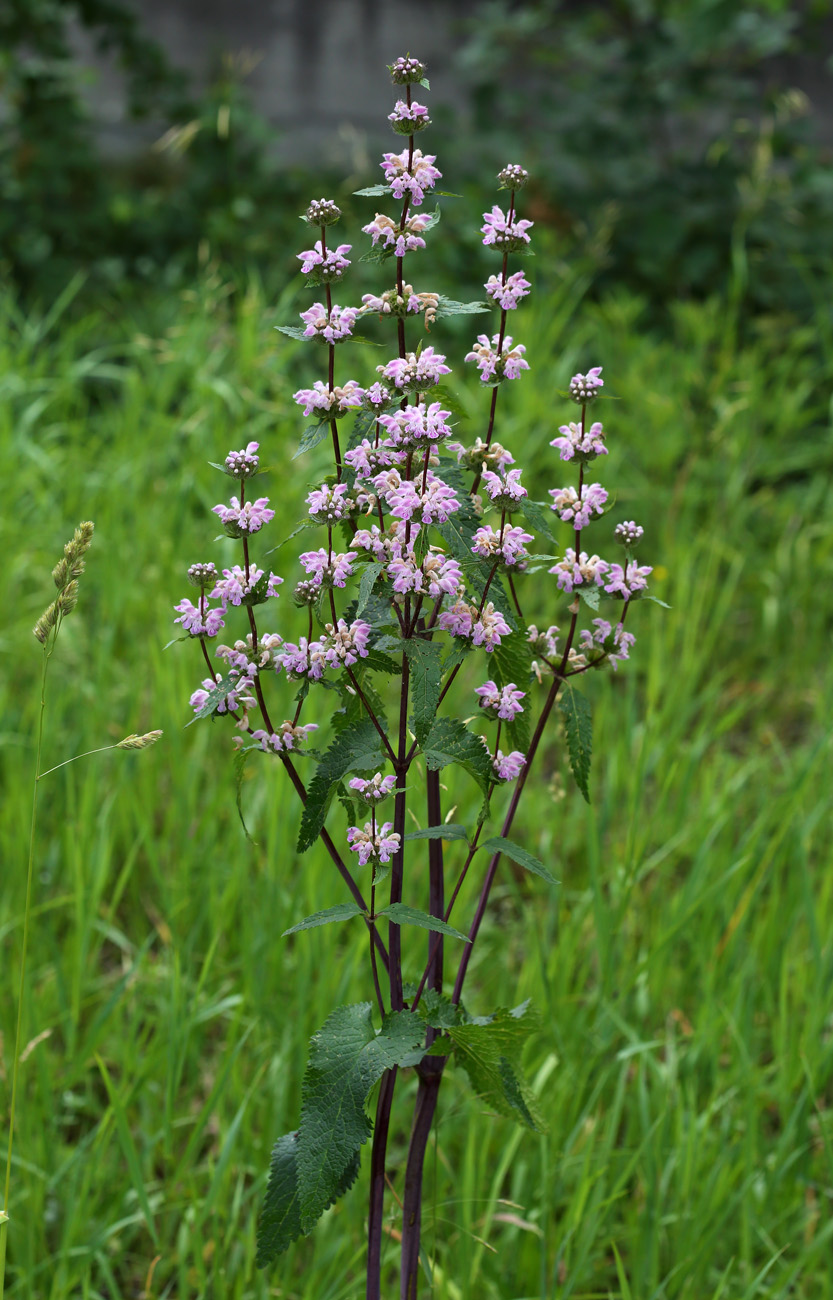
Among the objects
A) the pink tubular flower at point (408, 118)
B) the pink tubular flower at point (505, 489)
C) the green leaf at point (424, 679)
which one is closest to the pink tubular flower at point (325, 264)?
the pink tubular flower at point (408, 118)

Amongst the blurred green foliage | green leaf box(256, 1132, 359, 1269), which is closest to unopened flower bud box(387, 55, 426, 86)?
green leaf box(256, 1132, 359, 1269)

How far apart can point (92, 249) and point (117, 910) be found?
3.51 m

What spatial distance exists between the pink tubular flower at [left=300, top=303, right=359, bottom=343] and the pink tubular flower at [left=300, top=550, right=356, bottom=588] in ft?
0.61

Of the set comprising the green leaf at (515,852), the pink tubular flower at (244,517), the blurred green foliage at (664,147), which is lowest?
the green leaf at (515,852)

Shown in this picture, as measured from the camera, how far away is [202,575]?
3.34 ft

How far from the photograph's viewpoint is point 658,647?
98.5 inches

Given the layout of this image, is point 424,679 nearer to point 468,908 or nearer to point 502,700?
point 502,700

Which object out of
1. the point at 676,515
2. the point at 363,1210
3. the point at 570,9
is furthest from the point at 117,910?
the point at 570,9

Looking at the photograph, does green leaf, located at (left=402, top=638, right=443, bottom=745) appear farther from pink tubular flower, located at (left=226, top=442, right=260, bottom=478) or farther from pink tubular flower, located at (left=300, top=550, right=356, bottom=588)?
pink tubular flower, located at (left=226, top=442, right=260, bottom=478)

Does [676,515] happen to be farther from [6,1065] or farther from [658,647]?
[6,1065]

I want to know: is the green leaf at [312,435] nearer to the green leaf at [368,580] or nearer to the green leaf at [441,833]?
the green leaf at [368,580]

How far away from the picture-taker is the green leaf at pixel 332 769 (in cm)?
100

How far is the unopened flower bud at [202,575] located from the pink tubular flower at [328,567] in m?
0.09

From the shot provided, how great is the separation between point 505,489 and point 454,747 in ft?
0.77
